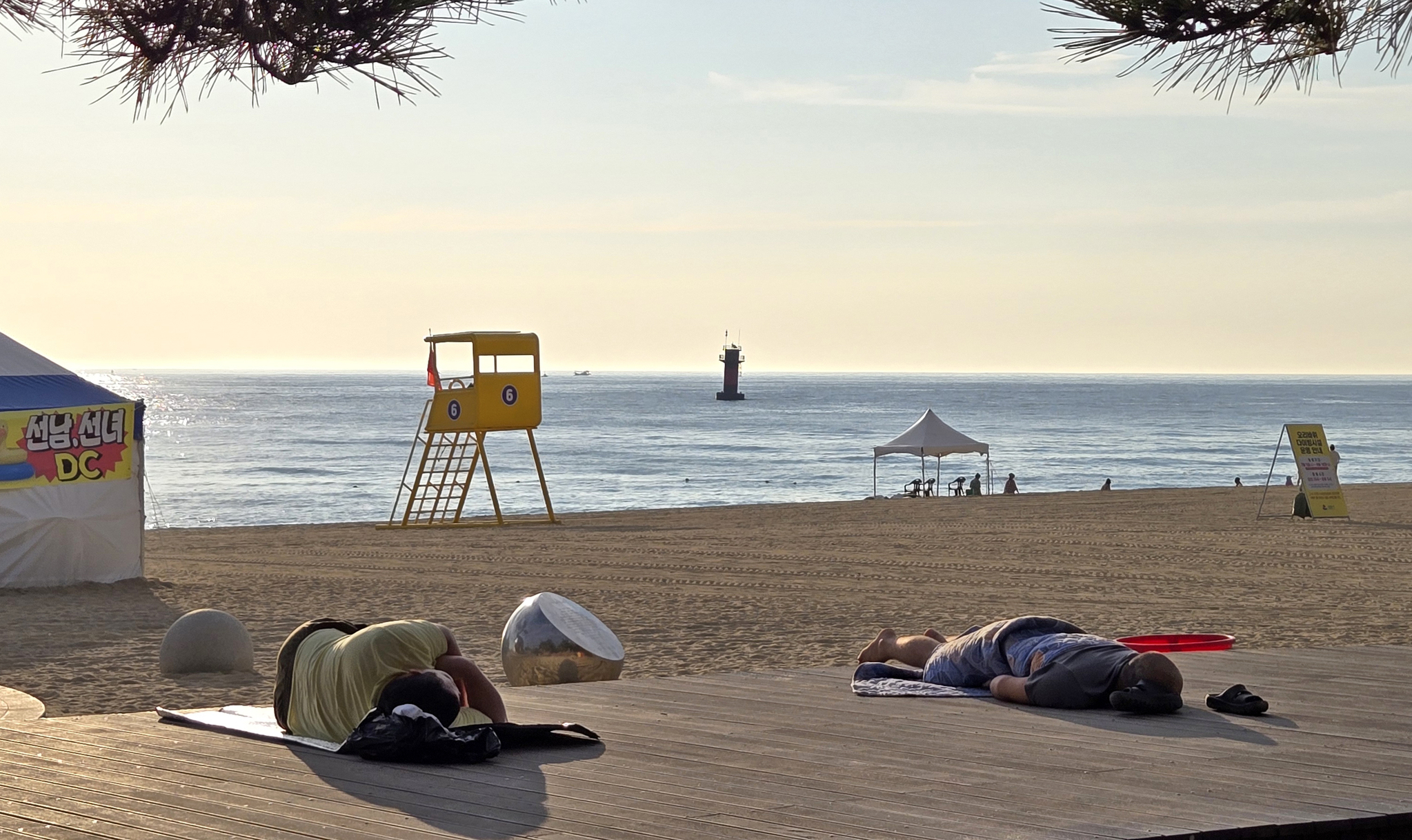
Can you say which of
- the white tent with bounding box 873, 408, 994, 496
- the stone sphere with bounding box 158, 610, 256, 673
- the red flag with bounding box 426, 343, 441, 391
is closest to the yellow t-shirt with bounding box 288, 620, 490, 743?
the stone sphere with bounding box 158, 610, 256, 673

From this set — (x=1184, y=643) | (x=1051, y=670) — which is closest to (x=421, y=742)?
(x=1051, y=670)

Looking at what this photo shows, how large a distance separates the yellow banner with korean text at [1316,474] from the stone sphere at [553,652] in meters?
17.3

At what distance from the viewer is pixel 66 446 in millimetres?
14516

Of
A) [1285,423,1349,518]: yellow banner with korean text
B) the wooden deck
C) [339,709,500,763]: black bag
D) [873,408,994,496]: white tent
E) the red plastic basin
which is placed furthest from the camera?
[873,408,994,496]: white tent

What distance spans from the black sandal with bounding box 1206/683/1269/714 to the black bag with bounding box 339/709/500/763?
2911 millimetres

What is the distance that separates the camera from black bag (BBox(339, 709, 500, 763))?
4906 millimetres

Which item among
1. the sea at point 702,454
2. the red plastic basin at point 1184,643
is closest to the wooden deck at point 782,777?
Answer: the red plastic basin at point 1184,643

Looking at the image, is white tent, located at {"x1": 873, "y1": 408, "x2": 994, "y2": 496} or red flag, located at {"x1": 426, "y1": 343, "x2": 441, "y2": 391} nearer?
red flag, located at {"x1": 426, "y1": 343, "x2": 441, "y2": 391}

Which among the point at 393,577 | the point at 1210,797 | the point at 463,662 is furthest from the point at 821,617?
the point at 1210,797

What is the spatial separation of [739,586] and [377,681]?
367 inches

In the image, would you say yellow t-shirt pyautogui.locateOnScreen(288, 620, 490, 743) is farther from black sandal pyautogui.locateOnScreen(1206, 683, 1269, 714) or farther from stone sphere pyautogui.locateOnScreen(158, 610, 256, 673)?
stone sphere pyautogui.locateOnScreen(158, 610, 256, 673)

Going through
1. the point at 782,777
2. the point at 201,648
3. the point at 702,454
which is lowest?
the point at 702,454

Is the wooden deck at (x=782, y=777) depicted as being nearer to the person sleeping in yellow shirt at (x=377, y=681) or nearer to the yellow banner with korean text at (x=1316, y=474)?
the person sleeping in yellow shirt at (x=377, y=681)

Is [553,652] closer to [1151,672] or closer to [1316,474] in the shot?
[1151,672]
